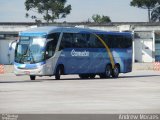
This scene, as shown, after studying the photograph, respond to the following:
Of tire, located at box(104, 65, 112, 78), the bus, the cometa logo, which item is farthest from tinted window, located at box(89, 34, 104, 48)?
tire, located at box(104, 65, 112, 78)

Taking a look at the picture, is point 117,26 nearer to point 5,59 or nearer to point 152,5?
point 5,59

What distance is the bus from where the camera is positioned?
35.2 m

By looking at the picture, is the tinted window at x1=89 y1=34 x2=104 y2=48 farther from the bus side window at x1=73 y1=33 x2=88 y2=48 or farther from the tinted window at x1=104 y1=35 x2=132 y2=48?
the tinted window at x1=104 y1=35 x2=132 y2=48

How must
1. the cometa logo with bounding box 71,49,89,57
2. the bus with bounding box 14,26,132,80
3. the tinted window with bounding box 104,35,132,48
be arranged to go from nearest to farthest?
the bus with bounding box 14,26,132,80
the cometa logo with bounding box 71,49,89,57
the tinted window with bounding box 104,35,132,48

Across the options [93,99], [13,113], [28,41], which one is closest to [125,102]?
[93,99]

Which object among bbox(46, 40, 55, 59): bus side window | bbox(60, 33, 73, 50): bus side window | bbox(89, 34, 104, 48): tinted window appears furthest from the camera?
bbox(89, 34, 104, 48): tinted window

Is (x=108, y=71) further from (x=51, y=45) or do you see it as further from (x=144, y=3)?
(x=144, y=3)

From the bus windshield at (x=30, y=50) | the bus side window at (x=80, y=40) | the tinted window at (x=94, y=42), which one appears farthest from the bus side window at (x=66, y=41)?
the tinted window at (x=94, y=42)

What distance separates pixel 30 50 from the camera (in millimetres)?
35719

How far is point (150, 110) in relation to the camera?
1638 centimetres

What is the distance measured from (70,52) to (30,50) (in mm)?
2407

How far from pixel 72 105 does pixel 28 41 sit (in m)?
18.5

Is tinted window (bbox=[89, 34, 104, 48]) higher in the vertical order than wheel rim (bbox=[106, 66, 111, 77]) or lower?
higher

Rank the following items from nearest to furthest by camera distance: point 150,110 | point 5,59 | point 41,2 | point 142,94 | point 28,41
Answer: point 150,110, point 142,94, point 28,41, point 5,59, point 41,2
